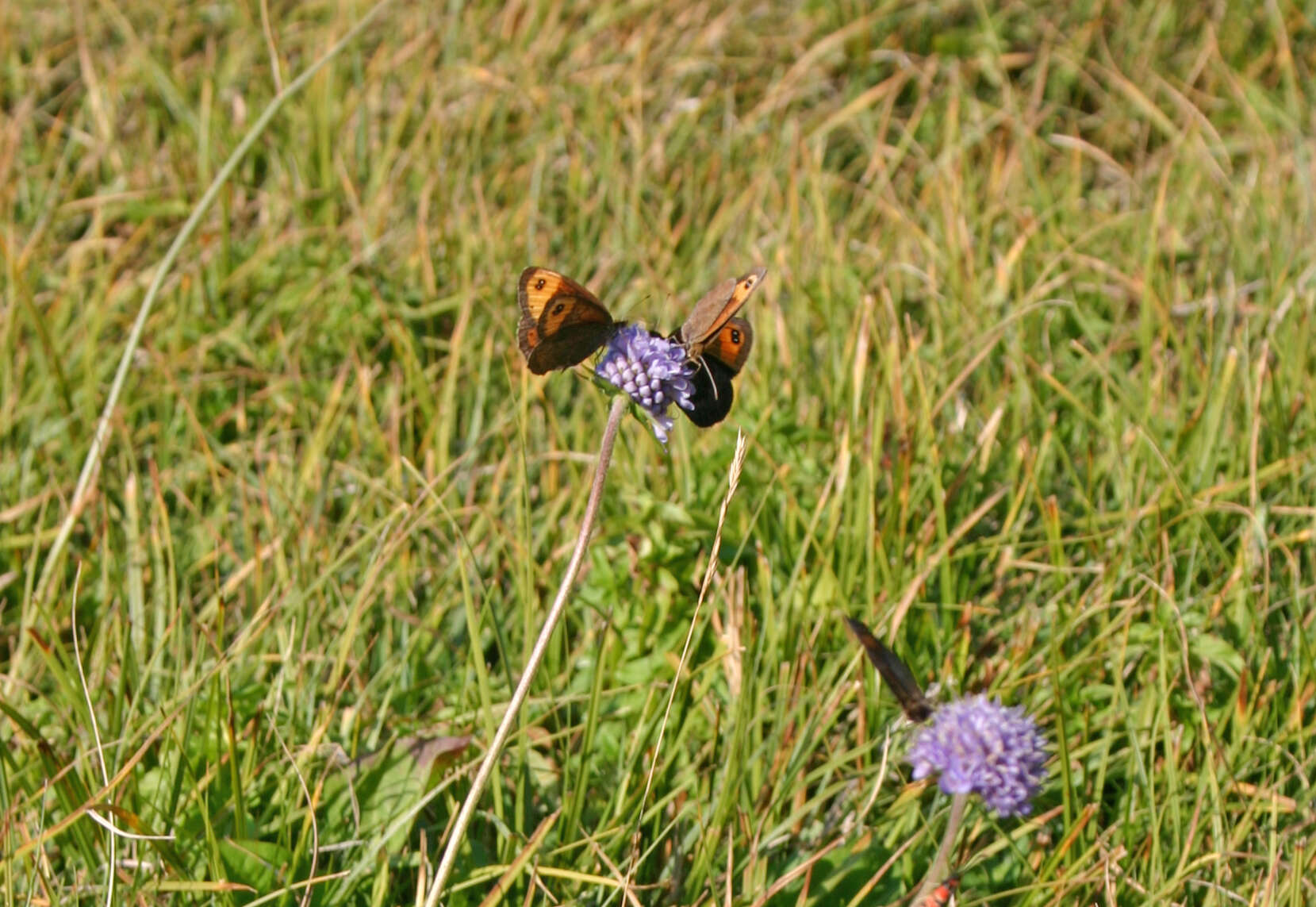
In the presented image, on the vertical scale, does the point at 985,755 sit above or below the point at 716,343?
below

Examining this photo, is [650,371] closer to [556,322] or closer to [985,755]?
[556,322]

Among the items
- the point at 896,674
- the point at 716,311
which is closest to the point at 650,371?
the point at 716,311

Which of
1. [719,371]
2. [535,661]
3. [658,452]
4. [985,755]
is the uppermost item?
[719,371]

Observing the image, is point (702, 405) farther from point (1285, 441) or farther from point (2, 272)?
point (2, 272)

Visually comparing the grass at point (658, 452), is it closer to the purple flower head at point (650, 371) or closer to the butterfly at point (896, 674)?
the butterfly at point (896, 674)

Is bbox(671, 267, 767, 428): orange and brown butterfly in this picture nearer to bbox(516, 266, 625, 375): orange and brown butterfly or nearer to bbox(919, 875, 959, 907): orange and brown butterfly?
bbox(516, 266, 625, 375): orange and brown butterfly

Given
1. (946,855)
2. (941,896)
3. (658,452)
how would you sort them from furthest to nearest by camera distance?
1. (658,452)
2. (946,855)
3. (941,896)
